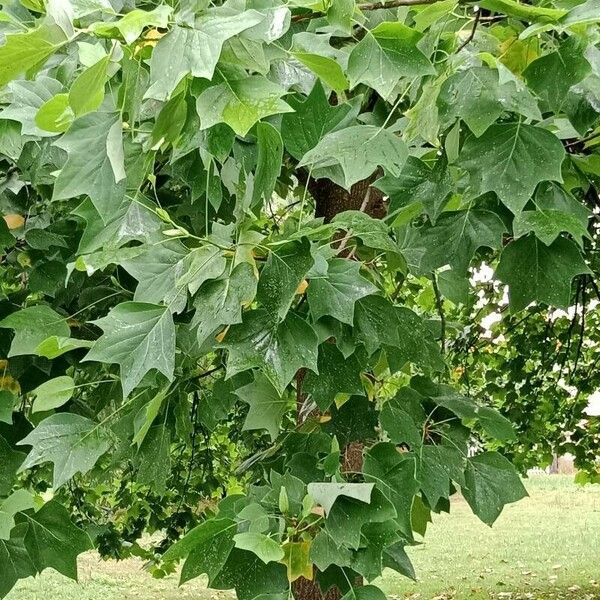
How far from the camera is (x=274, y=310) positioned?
1255 millimetres

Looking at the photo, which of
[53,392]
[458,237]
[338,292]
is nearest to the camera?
[338,292]

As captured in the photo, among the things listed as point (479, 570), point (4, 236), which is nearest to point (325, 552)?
point (4, 236)

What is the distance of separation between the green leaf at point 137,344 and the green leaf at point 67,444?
0.35 metres

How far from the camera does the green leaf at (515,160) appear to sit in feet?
3.97

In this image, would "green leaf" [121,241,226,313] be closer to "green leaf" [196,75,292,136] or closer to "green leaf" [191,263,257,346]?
"green leaf" [191,263,257,346]

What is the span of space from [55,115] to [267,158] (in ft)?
0.98

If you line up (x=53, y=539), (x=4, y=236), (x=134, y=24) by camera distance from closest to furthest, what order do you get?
1. (x=134, y=24)
2. (x=53, y=539)
3. (x=4, y=236)

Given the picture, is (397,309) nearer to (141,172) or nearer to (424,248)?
(424,248)

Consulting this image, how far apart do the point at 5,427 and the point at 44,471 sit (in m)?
2.34

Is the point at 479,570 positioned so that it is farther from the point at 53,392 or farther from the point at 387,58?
the point at 387,58

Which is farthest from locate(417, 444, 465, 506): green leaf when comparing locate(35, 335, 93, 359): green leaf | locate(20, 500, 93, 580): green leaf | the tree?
locate(20, 500, 93, 580): green leaf

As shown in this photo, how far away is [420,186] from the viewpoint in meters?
1.47

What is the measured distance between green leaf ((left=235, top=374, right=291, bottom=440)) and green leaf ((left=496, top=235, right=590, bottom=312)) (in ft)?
1.70

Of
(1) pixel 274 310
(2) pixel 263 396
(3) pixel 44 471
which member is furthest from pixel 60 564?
(3) pixel 44 471
